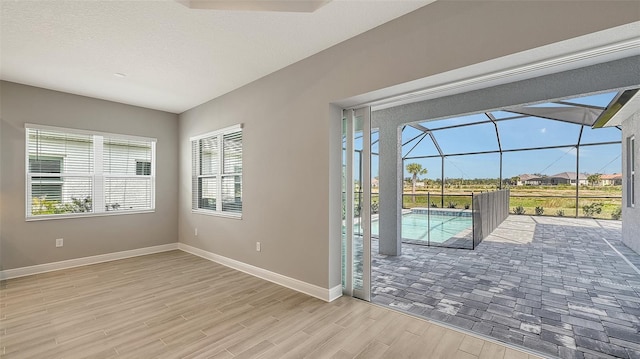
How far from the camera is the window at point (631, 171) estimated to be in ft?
13.6

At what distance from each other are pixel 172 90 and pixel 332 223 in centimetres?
329

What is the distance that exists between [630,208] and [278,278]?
18.0 feet

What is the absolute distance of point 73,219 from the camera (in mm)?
4395

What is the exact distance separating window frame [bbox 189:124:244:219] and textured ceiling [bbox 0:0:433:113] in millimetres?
874

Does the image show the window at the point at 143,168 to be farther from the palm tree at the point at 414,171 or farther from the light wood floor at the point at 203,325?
the palm tree at the point at 414,171

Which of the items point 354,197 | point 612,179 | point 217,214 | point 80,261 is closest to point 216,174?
point 217,214

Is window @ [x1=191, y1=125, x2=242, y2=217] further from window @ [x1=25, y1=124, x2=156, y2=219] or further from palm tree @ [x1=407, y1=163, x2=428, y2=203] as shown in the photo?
palm tree @ [x1=407, y1=163, x2=428, y2=203]

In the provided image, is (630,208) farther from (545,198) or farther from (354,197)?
(354,197)

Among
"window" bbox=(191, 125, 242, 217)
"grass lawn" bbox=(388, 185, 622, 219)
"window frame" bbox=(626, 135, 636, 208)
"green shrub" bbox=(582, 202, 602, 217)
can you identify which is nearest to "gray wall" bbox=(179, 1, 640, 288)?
"window" bbox=(191, 125, 242, 217)

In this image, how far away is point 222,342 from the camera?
7.27 feet

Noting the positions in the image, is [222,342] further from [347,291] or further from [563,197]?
[563,197]

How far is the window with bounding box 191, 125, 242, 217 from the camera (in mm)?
4328

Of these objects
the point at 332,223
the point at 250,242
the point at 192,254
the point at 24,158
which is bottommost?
the point at 192,254

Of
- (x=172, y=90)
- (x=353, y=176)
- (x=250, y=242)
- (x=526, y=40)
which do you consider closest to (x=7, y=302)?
(x=250, y=242)
